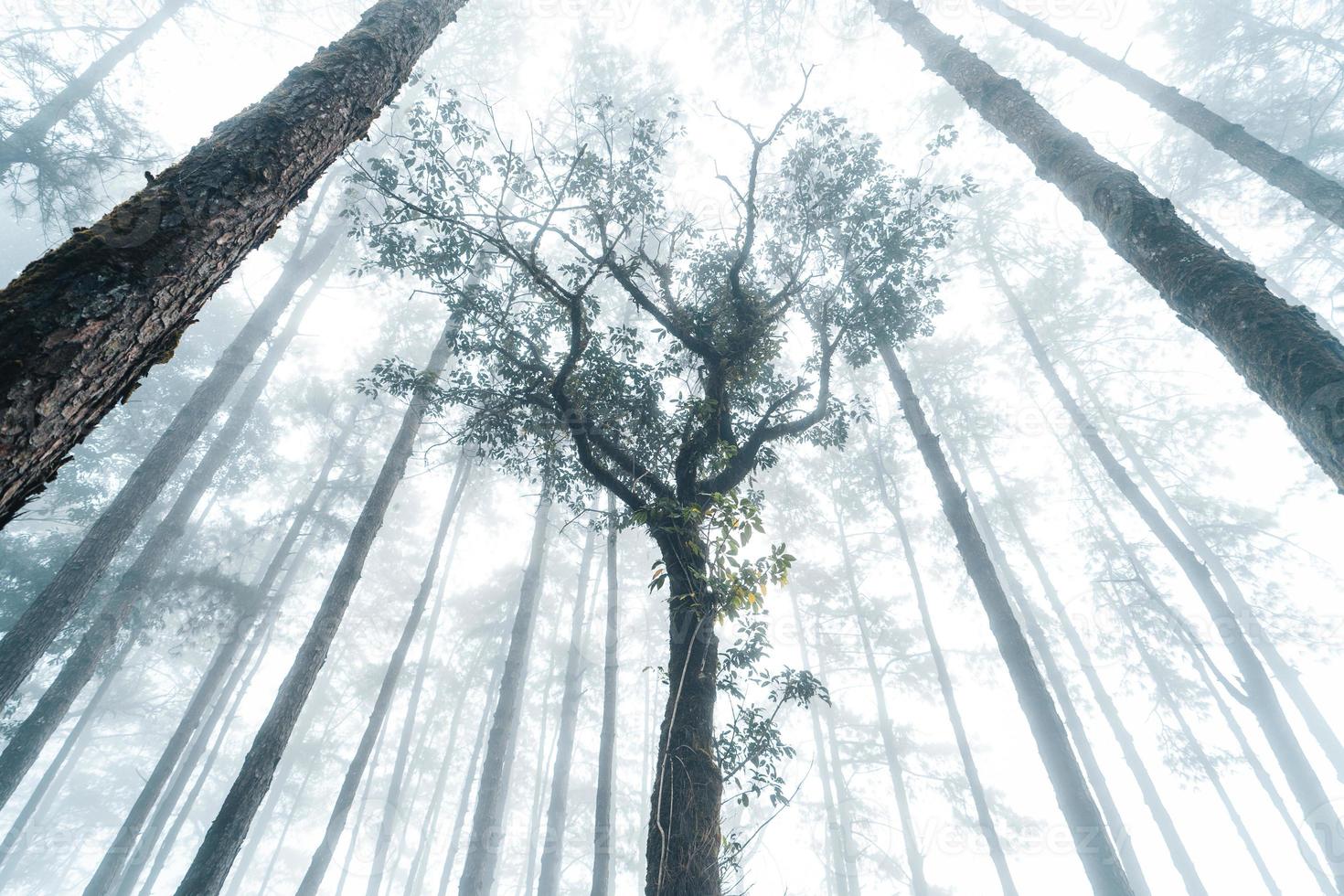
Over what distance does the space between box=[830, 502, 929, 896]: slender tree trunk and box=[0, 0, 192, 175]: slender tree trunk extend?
23020 millimetres

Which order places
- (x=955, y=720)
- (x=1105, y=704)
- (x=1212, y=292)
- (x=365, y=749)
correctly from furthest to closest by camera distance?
(x=1105, y=704)
(x=955, y=720)
(x=365, y=749)
(x=1212, y=292)

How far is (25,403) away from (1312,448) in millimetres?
4521

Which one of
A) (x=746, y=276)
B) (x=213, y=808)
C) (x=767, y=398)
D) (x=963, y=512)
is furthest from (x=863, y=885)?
(x=213, y=808)

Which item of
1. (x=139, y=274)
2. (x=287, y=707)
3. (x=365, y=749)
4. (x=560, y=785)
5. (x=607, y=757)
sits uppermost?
(x=365, y=749)

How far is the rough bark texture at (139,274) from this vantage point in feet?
4.42

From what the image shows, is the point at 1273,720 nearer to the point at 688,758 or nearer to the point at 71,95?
the point at 688,758

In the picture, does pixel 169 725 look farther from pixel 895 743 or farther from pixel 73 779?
pixel 895 743

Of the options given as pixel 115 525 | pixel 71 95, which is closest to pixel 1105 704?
pixel 115 525

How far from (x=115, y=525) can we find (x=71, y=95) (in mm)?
10939

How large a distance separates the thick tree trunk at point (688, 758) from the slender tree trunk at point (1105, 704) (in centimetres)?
1733

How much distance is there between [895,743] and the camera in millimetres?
19500

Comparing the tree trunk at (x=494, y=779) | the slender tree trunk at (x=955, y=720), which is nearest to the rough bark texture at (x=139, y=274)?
the tree trunk at (x=494, y=779)

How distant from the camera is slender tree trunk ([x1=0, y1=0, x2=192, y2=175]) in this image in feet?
36.4

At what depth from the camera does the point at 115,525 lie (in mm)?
9273
